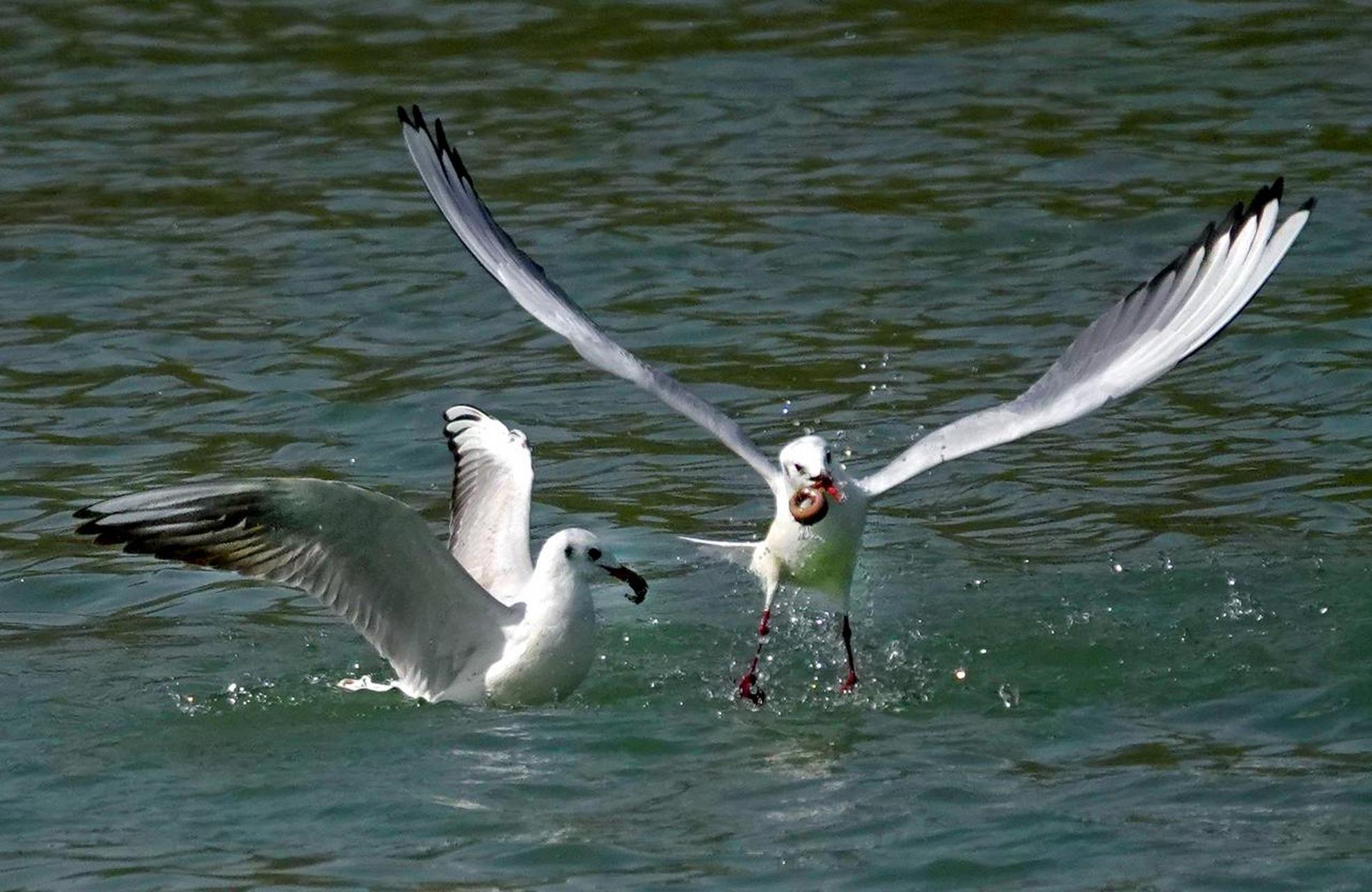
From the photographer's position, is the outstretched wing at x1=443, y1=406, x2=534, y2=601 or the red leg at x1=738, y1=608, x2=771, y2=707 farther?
the outstretched wing at x1=443, y1=406, x2=534, y2=601

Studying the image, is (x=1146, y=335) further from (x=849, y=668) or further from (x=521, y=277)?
(x=521, y=277)

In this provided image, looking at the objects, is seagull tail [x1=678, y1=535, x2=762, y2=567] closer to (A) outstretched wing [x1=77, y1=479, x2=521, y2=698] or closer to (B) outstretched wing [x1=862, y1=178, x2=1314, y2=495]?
(B) outstretched wing [x1=862, y1=178, x2=1314, y2=495]

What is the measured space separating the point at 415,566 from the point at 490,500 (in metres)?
1.11

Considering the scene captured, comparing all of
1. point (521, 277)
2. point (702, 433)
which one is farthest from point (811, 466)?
point (702, 433)

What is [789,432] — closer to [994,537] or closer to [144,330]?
[994,537]

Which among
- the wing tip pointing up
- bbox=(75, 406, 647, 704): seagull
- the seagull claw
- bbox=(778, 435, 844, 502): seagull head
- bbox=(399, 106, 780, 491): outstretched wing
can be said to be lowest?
the seagull claw

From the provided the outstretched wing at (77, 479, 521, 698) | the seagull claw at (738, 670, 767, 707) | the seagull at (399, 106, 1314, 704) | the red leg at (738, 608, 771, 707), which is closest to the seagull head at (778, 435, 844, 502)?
the seagull at (399, 106, 1314, 704)

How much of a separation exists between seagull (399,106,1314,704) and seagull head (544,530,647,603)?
27 centimetres

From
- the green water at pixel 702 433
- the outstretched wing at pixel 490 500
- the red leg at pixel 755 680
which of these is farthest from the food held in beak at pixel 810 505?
the outstretched wing at pixel 490 500

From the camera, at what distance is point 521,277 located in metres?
9.61

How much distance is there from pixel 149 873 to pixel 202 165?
9.04m

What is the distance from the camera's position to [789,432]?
11.6 m

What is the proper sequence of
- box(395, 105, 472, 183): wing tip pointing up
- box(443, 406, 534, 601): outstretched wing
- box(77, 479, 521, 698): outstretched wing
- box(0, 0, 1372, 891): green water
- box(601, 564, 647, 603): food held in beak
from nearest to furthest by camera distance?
box(0, 0, 1372, 891): green water, box(77, 479, 521, 698): outstretched wing, box(601, 564, 647, 603): food held in beak, box(443, 406, 534, 601): outstretched wing, box(395, 105, 472, 183): wing tip pointing up

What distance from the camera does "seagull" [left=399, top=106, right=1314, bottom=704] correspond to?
8.48 metres
